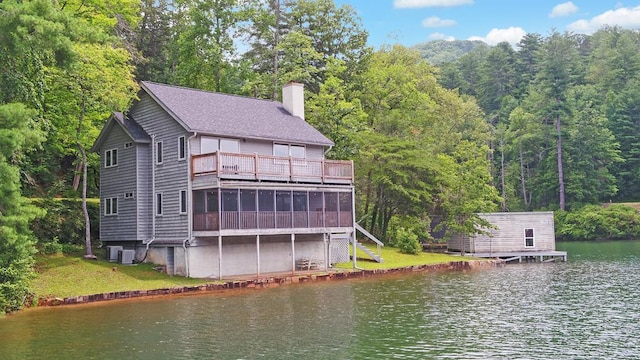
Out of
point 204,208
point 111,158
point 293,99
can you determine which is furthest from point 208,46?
point 204,208

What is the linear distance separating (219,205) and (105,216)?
9.72 m

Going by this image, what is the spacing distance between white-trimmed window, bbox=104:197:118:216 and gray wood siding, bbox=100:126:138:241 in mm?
188

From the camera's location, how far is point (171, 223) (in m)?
32.3

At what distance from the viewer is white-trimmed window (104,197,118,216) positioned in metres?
35.5

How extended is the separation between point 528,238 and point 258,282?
25.5 metres

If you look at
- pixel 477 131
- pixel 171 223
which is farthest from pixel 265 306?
pixel 477 131

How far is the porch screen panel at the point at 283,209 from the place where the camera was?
107 feet

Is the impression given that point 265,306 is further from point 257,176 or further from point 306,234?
point 306,234

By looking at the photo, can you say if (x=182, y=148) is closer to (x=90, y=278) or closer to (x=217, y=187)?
(x=217, y=187)

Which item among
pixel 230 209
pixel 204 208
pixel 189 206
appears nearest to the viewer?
pixel 230 209

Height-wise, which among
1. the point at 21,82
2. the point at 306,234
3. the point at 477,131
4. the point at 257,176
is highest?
the point at 477,131

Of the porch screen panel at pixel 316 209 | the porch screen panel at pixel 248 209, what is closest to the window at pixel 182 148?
the porch screen panel at pixel 248 209

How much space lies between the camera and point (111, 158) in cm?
3634

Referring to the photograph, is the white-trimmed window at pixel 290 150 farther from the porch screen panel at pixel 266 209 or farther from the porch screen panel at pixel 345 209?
the porch screen panel at pixel 345 209
